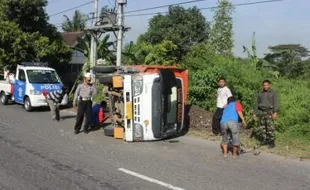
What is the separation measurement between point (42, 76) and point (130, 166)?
36.5 ft

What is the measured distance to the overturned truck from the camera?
10617 millimetres

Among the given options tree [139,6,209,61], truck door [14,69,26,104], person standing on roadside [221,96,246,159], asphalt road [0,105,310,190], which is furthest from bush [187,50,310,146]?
tree [139,6,209,61]

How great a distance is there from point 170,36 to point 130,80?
3181cm

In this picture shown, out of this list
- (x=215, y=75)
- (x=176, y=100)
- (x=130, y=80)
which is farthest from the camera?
(x=215, y=75)

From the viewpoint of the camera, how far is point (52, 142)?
10.6m

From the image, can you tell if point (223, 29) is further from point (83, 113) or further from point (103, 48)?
point (83, 113)

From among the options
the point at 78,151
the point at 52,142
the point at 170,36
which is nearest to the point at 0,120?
the point at 52,142

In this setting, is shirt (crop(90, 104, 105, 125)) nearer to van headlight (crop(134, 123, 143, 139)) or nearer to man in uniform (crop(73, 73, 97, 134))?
man in uniform (crop(73, 73, 97, 134))

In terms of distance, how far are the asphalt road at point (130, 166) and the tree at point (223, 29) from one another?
1507 cm

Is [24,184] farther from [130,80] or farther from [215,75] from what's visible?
[215,75]

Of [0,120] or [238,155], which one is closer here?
[238,155]

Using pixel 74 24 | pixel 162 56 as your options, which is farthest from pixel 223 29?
pixel 74 24

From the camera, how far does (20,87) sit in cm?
1817

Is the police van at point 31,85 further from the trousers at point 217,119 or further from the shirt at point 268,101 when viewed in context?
the shirt at point 268,101
